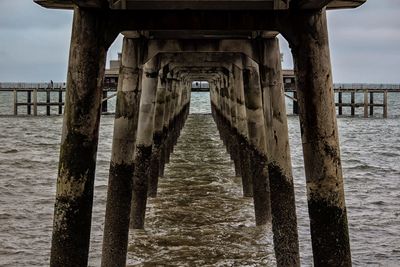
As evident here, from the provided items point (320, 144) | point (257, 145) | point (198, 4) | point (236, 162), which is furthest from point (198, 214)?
point (320, 144)

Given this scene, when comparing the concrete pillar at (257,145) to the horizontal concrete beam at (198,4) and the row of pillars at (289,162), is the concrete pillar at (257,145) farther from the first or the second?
the horizontal concrete beam at (198,4)

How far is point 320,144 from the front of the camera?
218 inches

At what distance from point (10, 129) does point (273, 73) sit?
30.1 metres

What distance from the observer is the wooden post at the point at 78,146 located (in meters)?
5.49

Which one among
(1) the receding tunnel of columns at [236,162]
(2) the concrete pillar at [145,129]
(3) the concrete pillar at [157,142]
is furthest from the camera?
(3) the concrete pillar at [157,142]

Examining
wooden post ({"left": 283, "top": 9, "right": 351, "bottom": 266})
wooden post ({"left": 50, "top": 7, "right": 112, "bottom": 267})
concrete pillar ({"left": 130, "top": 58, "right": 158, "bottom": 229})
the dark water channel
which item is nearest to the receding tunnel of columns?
concrete pillar ({"left": 130, "top": 58, "right": 158, "bottom": 229})

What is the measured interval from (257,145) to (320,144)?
16.7 feet

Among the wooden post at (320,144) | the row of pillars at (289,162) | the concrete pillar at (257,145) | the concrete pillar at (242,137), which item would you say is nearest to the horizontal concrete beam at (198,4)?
the wooden post at (320,144)

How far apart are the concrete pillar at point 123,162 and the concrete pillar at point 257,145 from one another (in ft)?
9.09

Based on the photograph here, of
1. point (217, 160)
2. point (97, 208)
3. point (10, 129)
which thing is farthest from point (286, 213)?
point (10, 129)

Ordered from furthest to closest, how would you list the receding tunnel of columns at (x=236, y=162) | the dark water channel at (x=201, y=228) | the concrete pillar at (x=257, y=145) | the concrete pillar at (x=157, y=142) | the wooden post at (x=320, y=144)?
the concrete pillar at (x=157, y=142)
the concrete pillar at (x=257, y=145)
the dark water channel at (x=201, y=228)
the receding tunnel of columns at (x=236, y=162)
the wooden post at (x=320, y=144)

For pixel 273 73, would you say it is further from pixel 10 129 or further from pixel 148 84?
pixel 10 129

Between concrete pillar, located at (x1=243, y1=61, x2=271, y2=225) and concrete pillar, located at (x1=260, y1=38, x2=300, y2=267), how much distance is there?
6.89ft

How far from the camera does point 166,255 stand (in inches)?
334
